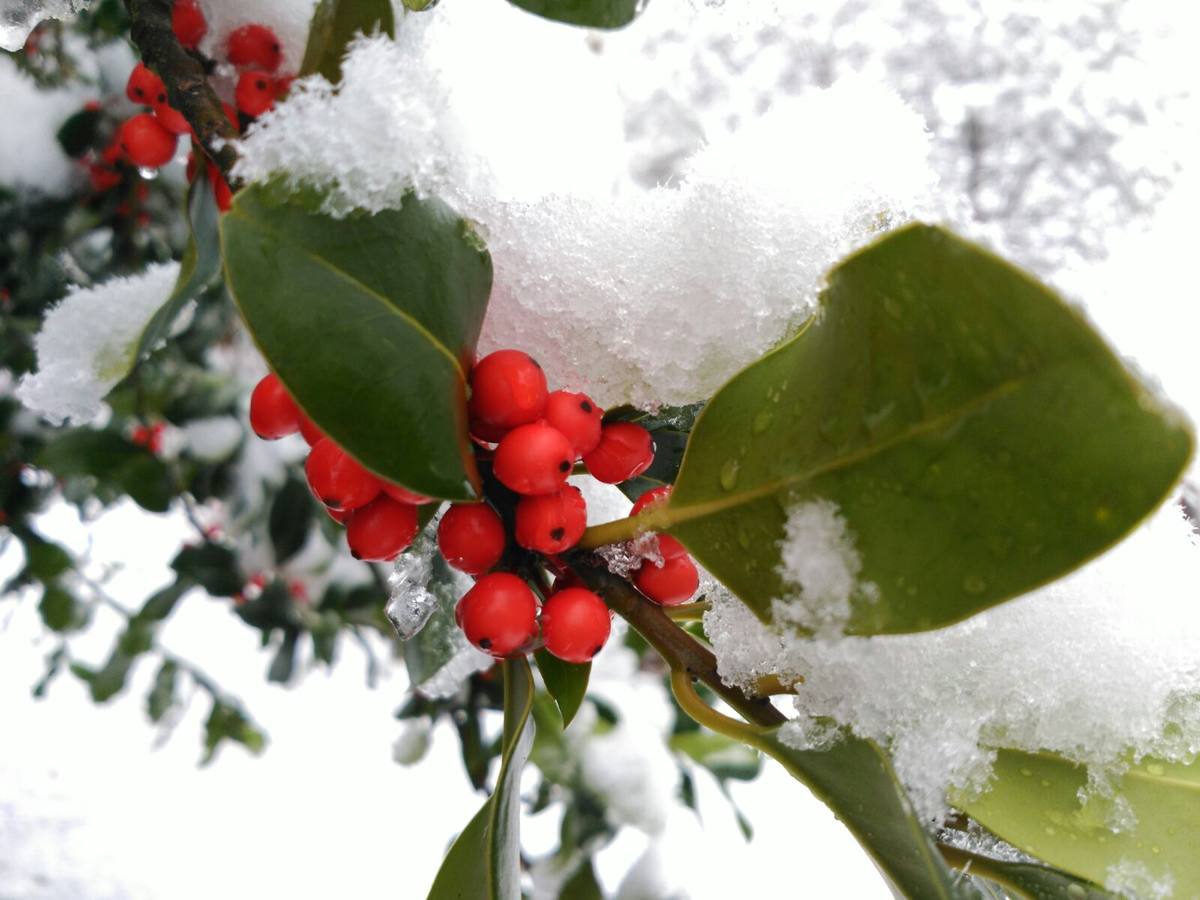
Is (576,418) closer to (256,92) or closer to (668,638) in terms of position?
(668,638)

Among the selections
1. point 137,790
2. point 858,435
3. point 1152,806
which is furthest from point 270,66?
point 137,790

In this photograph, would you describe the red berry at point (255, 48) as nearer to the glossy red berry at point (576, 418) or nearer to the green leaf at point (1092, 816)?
the glossy red berry at point (576, 418)

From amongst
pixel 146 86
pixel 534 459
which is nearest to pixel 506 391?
pixel 534 459

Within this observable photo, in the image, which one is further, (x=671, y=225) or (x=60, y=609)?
(x=60, y=609)

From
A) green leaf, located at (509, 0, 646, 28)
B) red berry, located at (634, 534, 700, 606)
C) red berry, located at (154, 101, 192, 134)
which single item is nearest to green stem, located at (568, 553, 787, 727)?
red berry, located at (634, 534, 700, 606)

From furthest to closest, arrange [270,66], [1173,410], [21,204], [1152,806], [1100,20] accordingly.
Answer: [1100,20]
[21,204]
[270,66]
[1152,806]
[1173,410]

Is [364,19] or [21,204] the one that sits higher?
[364,19]

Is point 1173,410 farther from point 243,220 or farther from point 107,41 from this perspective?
point 107,41
